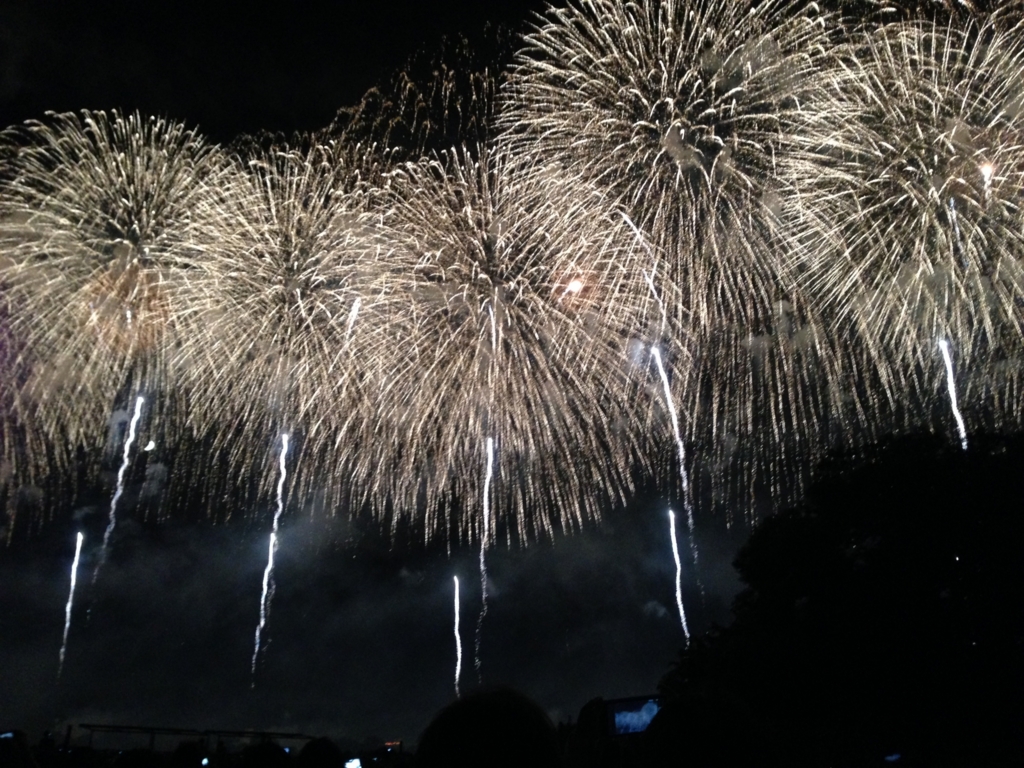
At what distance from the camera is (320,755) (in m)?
4.19

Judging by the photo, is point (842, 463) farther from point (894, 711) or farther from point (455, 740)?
point (455, 740)

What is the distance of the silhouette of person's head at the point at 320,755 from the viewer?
13.7 feet

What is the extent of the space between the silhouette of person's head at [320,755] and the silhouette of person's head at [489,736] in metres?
2.48

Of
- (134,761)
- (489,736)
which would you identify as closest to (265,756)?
(489,736)

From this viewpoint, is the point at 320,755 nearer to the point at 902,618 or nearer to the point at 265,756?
the point at 265,756

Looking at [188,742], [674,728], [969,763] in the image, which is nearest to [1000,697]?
[969,763]

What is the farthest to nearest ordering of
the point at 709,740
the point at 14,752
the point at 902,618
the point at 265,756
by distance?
the point at 902,618 → the point at 265,756 → the point at 14,752 → the point at 709,740

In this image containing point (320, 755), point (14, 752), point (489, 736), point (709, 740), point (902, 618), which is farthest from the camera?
point (902, 618)

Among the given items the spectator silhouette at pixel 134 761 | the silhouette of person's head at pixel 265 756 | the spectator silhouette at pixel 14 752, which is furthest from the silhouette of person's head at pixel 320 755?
the spectator silhouette at pixel 134 761

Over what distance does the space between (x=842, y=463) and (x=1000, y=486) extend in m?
3.98

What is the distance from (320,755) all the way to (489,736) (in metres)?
2.59

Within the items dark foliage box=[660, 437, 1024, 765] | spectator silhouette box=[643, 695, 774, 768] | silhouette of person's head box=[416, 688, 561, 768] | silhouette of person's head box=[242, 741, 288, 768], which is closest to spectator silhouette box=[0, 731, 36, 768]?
silhouette of person's head box=[242, 741, 288, 768]

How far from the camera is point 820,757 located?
18.3 metres

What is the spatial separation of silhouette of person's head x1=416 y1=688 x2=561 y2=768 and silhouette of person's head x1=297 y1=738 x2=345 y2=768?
97.6 inches
